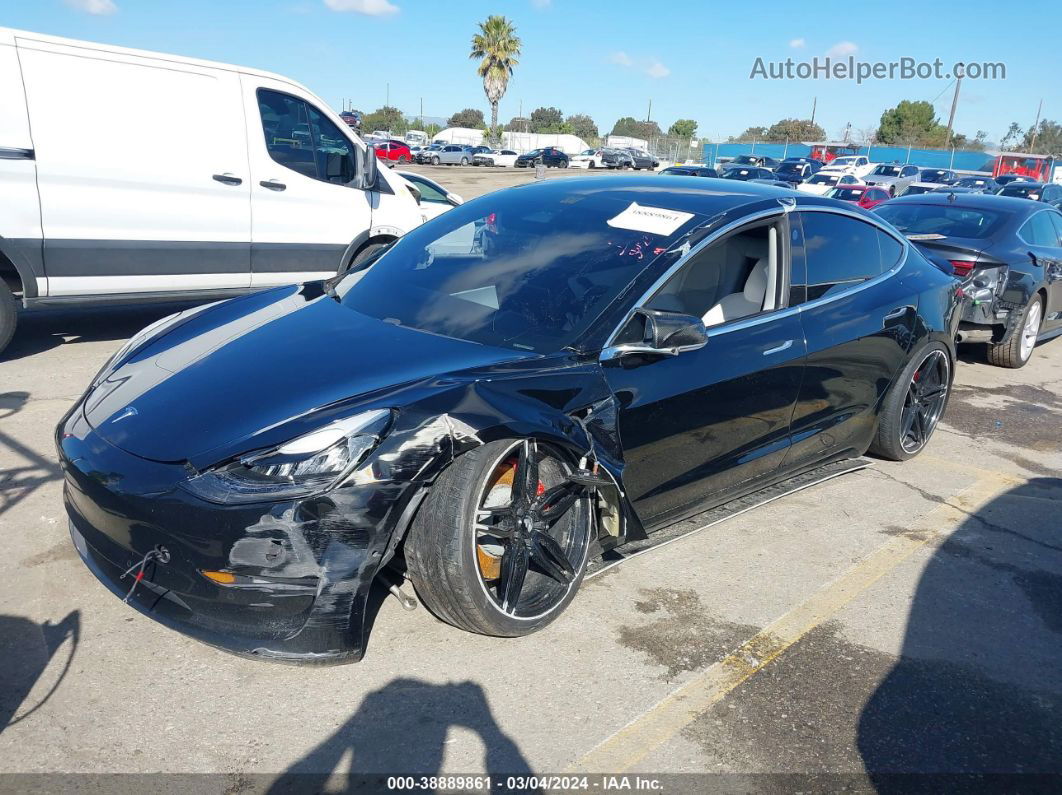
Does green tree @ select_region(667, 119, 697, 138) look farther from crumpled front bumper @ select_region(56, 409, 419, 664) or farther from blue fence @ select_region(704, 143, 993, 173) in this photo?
crumpled front bumper @ select_region(56, 409, 419, 664)

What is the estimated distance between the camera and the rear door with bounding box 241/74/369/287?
7113 mm

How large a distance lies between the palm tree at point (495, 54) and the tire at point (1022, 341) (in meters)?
59.0

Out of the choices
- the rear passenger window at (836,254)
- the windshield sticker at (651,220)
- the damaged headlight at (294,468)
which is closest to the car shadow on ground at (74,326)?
the damaged headlight at (294,468)

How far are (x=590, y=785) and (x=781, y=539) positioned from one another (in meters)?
2.05

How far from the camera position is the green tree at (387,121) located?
9406 centimetres

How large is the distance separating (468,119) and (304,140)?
361ft

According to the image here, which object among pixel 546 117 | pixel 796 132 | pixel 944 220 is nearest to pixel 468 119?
pixel 546 117

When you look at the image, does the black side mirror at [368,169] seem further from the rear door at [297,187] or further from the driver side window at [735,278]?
the driver side window at [735,278]

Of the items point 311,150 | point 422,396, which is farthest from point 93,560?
point 311,150

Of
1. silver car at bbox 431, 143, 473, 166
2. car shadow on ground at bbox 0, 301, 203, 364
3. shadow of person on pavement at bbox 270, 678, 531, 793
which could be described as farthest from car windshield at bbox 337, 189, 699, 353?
silver car at bbox 431, 143, 473, 166

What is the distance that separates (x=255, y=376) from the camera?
3119mm

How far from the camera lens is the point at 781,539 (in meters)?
4.25

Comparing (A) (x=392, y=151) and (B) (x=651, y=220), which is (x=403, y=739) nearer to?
(B) (x=651, y=220)

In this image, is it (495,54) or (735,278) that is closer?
(735,278)
